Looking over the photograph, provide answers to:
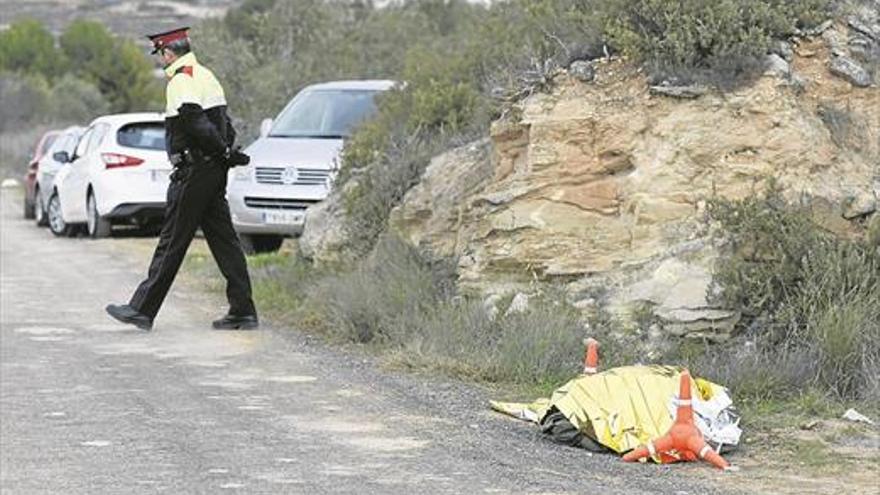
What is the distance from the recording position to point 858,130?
36.8 ft

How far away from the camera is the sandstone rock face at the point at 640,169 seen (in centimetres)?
1078

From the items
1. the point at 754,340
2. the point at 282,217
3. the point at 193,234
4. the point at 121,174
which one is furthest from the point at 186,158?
the point at 121,174

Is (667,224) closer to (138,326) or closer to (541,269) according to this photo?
(541,269)

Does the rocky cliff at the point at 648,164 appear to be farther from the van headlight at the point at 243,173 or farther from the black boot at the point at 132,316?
the van headlight at the point at 243,173

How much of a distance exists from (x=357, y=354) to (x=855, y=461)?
3.95 m

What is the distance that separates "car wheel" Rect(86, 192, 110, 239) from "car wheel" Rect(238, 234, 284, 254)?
368 cm

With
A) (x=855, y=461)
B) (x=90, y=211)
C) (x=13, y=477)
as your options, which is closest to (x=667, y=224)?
(x=855, y=461)

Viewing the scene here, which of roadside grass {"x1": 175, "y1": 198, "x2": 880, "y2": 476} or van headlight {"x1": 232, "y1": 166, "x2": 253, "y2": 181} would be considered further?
van headlight {"x1": 232, "y1": 166, "x2": 253, "y2": 181}

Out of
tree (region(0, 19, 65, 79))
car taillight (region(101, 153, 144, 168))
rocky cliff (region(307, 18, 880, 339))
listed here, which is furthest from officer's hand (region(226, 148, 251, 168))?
tree (region(0, 19, 65, 79))

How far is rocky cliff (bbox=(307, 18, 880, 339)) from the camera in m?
10.8

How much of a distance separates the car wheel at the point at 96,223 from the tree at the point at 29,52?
154ft

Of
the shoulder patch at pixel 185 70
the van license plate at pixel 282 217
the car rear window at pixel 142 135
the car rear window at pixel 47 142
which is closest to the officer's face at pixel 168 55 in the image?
the shoulder patch at pixel 185 70

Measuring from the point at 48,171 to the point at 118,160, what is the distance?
4.29 metres

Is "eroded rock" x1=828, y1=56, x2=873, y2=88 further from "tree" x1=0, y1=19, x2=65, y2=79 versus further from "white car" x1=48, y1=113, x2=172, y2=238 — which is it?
"tree" x1=0, y1=19, x2=65, y2=79
